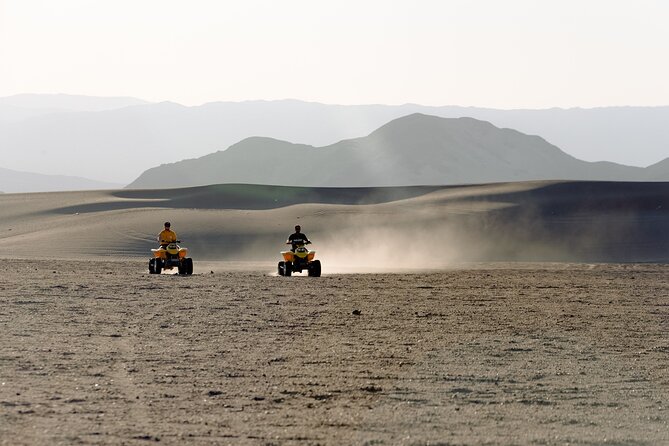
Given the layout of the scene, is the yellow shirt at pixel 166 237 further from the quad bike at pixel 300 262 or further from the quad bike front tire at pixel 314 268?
the quad bike front tire at pixel 314 268

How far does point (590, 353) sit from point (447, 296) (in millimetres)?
9398

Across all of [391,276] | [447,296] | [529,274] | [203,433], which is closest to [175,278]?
[391,276]

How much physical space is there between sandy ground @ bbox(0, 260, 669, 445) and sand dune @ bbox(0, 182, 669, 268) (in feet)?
61.0

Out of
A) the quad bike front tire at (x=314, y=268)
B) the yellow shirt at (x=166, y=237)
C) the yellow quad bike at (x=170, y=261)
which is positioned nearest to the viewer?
the quad bike front tire at (x=314, y=268)

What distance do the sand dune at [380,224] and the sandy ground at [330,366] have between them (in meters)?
18.6

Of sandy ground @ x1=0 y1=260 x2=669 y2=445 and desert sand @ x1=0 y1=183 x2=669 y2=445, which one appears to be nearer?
sandy ground @ x1=0 y1=260 x2=669 y2=445

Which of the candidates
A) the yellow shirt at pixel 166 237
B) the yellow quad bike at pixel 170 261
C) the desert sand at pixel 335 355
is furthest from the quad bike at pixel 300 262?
the yellow shirt at pixel 166 237

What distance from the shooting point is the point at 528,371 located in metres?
A: 13.5

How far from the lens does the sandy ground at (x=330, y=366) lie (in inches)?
393

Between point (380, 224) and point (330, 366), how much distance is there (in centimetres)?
4235

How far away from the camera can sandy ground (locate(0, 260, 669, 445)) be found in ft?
32.8

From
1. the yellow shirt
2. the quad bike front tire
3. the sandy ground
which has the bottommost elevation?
the sandy ground

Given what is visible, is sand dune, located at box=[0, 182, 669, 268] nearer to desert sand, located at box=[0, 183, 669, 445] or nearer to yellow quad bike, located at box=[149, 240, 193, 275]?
desert sand, located at box=[0, 183, 669, 445]

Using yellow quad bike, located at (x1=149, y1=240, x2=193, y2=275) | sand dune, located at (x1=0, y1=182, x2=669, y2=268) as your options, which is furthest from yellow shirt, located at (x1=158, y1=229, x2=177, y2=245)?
sand dune, located at (x1=0, y1=182, x2=669, y2=268)
